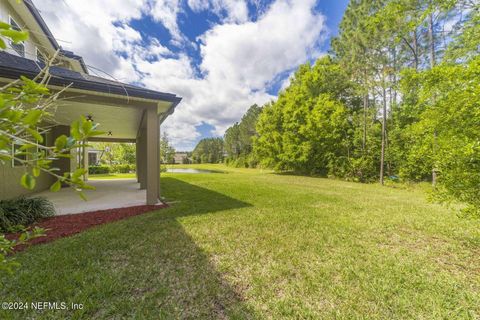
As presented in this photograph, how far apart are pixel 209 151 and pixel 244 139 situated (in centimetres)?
2503

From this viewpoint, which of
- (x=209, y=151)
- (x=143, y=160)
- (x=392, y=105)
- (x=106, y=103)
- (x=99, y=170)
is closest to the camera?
(x=106, y=103)

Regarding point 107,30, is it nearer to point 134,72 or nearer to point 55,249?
point 134,72

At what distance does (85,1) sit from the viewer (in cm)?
233

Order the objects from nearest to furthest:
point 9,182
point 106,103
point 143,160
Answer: point 106,103 < point 9,182 < point 143,160

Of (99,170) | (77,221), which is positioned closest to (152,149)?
(77,221)

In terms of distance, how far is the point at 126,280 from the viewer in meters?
2.51

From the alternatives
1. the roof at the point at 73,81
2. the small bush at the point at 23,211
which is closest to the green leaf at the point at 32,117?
the roof at the point at 73,81

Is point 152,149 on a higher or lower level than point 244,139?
lower

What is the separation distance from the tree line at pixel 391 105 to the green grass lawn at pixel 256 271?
4.53 ft

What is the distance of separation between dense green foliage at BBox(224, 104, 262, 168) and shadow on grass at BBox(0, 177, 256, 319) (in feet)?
99.4

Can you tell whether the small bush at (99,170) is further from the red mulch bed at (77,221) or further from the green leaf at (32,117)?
the green leaf at (32,117)

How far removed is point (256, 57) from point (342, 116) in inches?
349

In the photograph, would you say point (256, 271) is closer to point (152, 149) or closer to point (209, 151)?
point (152, 149)

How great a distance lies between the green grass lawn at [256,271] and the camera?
2.15m
